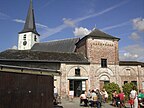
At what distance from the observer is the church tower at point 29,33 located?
5317cm

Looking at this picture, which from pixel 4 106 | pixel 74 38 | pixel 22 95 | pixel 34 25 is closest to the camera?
pixel 4 106

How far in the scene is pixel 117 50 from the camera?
97.1 feet

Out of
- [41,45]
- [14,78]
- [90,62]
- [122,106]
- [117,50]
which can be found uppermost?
[41,45]

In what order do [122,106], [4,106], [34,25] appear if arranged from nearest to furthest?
[4,106], [122,106], [34,25]

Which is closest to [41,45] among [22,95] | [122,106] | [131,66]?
[131,66]

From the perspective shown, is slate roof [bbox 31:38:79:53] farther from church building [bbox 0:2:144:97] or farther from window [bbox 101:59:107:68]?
window [bbox 101:59:107:68]

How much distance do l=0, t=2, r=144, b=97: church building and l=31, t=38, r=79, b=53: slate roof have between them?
4.56m

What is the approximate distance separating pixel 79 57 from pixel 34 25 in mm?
29891

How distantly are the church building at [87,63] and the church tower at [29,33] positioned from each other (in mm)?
24352

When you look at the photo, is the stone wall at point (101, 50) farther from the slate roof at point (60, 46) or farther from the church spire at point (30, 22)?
the church spire at point (30, 22)

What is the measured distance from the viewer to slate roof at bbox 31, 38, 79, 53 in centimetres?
3631

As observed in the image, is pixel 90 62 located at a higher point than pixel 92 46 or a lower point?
lower

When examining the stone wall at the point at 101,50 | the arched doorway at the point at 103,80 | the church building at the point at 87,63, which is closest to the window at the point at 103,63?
the church building at the point at 87,63

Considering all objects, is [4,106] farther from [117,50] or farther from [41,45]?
[41,45]
